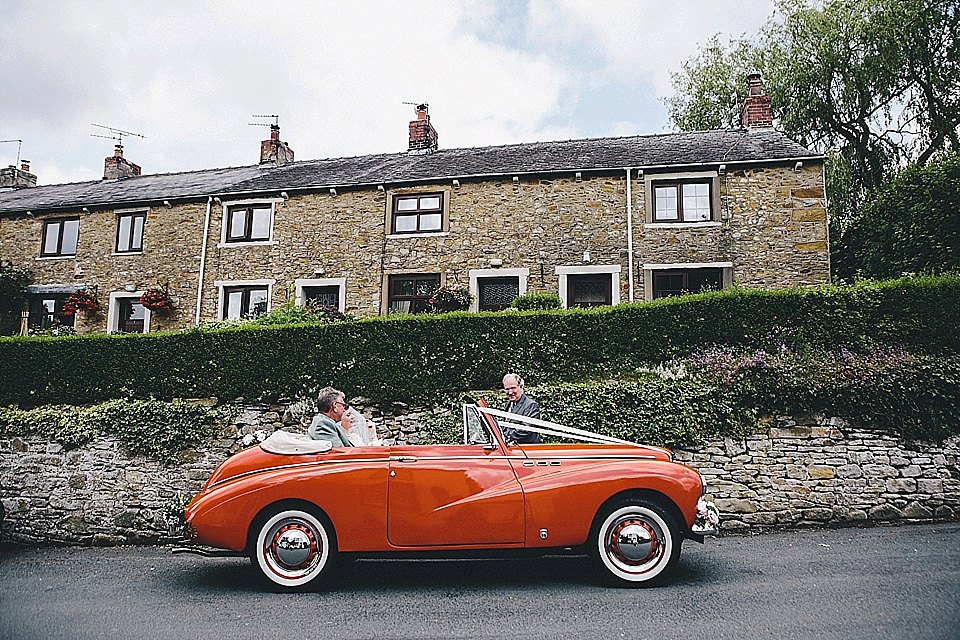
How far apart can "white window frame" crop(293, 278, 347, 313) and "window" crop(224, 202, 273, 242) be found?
5.68ft

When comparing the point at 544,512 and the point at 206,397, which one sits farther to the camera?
the point at 206,397

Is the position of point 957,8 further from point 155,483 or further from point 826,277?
point 155,483

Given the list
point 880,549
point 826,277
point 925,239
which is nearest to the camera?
point 880,549

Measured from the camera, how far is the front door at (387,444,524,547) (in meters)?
5.51

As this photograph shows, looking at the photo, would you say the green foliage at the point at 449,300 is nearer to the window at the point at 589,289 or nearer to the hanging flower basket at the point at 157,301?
the window at the point at 589,289

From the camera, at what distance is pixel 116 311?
61.0ft

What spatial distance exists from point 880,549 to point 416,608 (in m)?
4.94

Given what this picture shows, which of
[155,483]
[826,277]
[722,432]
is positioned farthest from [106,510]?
[826,277]

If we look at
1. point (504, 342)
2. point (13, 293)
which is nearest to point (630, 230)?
point (504, 342)

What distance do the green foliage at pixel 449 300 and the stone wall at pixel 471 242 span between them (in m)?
0.70

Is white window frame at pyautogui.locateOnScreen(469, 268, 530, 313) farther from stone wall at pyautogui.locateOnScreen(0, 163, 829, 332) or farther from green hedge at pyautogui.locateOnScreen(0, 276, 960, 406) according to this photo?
green hedge at pyautogui.locateOnScreen(0, 276, 960, 406)

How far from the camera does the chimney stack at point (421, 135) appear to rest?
2062 centimetres

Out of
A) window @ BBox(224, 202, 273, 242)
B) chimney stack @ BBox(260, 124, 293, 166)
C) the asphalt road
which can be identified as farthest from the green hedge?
chimney stack @ BBox(260, 124, 293, 166)

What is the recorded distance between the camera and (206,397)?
10.7 meters
